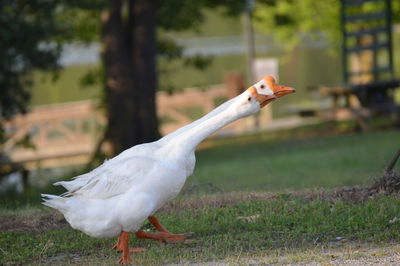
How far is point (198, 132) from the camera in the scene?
5.95 metres

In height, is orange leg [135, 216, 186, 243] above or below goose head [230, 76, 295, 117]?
below

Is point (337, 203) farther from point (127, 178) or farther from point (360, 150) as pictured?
point (360, 150)

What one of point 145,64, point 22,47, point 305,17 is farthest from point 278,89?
point 305,17

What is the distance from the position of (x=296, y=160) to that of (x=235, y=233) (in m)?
8.81

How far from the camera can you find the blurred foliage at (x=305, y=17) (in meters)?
25.9

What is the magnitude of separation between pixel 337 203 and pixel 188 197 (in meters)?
1.96

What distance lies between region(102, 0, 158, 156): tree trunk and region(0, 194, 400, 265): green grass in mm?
10412

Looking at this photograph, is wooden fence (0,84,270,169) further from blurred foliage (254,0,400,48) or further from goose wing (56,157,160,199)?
goose wing (56,157,160,199)

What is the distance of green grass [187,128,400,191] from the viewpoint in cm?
1224

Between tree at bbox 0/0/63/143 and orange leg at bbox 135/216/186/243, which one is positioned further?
tree at bbox 0/0/63/143

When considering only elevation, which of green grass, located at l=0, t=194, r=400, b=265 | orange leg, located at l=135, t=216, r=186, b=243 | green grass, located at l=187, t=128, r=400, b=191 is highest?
orange leg, located at l=135, t=216, r=186, b=243

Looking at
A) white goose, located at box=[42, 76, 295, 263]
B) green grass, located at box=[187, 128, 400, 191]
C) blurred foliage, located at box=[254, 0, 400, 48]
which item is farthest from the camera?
blurred foliage, located at box=[254, 0, 400, 48]

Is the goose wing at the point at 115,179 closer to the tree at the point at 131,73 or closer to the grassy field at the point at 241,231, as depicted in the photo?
the grassy field at the point at 241,231

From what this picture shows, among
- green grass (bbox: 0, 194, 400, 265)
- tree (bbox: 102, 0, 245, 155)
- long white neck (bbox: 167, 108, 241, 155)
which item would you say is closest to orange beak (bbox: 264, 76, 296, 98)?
long white neck (bbox: 167, 108, 241, 155)
